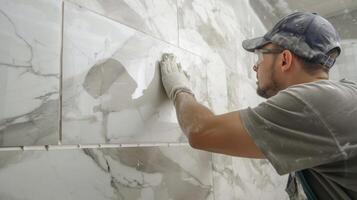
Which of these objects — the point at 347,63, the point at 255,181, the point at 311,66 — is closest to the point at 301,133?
the point at 311,66

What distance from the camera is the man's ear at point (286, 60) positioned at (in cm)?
101

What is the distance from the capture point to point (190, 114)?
3.03ft

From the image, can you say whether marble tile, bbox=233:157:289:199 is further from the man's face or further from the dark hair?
the dark hair

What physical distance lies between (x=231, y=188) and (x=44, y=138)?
3.40 ft

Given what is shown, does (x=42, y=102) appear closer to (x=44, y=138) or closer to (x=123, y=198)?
(x=44, y=138)

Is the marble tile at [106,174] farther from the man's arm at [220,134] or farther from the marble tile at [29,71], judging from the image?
the man's arm at [220,134]

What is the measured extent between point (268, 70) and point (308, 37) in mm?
169

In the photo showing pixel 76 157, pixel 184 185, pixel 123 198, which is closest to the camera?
pixel 76 157

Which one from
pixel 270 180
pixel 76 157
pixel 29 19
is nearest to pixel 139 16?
pixel 29 19

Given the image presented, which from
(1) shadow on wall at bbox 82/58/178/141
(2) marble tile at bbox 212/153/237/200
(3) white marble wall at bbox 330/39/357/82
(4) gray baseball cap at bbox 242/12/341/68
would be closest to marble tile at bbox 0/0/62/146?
(1) shadow on wall at bbox 82/58/178/141

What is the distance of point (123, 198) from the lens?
2.94ft

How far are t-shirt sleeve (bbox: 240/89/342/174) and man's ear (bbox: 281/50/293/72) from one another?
254 mm

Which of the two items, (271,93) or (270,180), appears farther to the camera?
(270,180)

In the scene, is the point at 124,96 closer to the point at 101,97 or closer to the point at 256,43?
the point at 101,97
